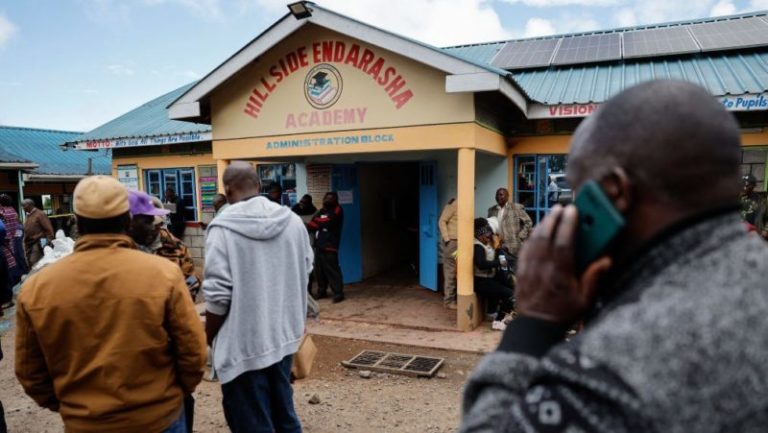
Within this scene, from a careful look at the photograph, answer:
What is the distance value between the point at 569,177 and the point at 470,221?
16.3 feet

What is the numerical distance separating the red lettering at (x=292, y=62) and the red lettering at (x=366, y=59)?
904mm

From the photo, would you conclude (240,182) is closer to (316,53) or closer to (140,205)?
(140,205)

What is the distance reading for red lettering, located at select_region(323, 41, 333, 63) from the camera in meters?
6.11

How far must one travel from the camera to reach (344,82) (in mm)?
6133

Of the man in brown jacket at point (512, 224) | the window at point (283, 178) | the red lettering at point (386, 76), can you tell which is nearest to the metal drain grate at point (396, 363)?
the man in brown jacket at point (512, 224)

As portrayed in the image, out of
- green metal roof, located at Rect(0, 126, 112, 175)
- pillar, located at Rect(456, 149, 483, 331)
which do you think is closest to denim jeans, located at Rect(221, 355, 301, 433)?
pillar, located at Rect(456, 149, 483, 331)

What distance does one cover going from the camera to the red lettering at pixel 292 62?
6309mm

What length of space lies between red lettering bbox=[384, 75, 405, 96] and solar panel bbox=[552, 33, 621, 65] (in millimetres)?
3405

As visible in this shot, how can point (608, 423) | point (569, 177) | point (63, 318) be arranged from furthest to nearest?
point (63, 318), point (569, 177), point (608, 423)

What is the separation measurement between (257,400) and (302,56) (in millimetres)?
4736

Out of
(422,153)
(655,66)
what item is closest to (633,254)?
(422,153)

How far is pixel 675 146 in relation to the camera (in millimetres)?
755

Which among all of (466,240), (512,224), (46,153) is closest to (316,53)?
(466,240)

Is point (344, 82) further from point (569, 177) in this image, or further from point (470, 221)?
point (569, 177)
